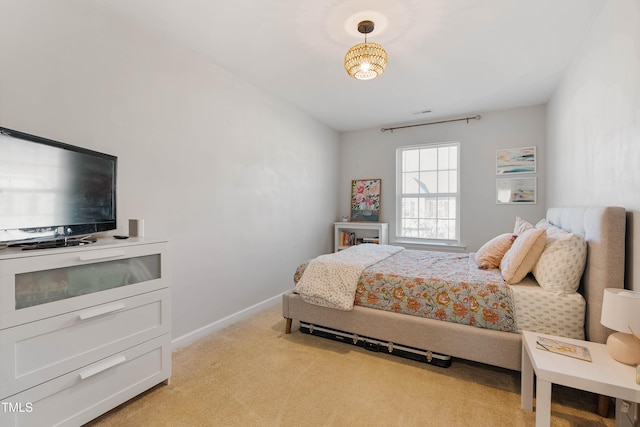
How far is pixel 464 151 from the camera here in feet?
13.7

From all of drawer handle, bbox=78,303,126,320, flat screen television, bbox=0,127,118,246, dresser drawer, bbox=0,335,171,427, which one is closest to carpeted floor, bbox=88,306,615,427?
dresser drawer, bbox=0,335,171,427

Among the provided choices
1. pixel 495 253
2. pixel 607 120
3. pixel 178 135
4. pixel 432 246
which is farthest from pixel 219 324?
pixel 607 120

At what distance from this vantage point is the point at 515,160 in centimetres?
386

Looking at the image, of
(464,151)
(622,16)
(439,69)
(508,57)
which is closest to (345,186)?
(464,151)

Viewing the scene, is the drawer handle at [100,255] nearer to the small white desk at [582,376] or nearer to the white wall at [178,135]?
the white wall at [178,135]

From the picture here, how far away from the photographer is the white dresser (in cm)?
125

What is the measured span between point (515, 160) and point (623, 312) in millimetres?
3063

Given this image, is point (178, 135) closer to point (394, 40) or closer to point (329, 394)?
point (394, 40)

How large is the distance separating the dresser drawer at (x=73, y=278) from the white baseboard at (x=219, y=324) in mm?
889

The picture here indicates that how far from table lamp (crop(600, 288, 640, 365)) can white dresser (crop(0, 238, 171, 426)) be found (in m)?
2.38

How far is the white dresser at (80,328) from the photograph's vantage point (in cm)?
125

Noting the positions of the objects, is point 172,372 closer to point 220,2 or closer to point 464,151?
point 220,2

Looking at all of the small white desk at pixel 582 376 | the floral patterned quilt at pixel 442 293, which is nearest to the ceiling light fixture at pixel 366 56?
the floral patterned quilt at pixel 442 293

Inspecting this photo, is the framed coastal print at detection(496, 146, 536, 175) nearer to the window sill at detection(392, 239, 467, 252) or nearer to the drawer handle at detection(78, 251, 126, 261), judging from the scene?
the window sill at detection(392, 239, 467, 252)
